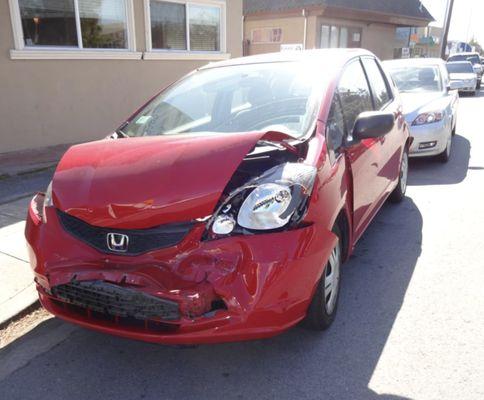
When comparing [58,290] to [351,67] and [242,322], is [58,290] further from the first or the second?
[351,67]

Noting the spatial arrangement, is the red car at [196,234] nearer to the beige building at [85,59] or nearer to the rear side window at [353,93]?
the rear side window at [353,93]

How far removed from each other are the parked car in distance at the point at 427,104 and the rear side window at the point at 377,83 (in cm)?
233

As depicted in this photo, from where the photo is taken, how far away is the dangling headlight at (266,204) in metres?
2.31

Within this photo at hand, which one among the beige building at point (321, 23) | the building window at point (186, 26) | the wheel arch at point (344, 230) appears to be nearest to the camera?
the wheel arch at point (344, 230)

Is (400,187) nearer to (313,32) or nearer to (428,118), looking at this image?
(428,118)

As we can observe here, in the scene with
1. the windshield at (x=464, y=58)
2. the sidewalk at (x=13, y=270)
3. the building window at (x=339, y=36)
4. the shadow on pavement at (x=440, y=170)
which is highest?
the building window at (x=339, y=36)

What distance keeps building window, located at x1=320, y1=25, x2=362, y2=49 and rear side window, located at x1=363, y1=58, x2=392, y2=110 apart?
608 inches

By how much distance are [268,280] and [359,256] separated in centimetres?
206

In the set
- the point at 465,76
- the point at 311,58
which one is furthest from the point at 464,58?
the point at 311,58

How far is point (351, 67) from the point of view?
3799 millimetres

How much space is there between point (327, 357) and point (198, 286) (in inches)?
39.9

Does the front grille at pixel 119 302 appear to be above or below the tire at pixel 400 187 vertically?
above

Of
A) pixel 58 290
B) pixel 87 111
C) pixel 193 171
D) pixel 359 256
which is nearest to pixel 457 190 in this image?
pixel 359 256

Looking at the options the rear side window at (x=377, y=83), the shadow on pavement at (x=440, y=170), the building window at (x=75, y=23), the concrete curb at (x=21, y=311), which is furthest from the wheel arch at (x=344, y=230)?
the building window at (x=75, y=23)
